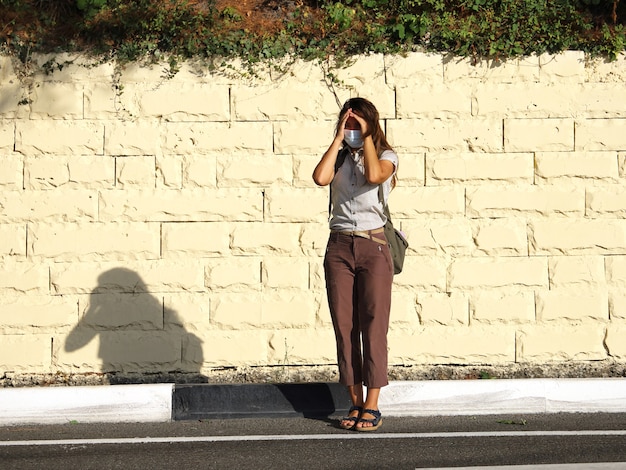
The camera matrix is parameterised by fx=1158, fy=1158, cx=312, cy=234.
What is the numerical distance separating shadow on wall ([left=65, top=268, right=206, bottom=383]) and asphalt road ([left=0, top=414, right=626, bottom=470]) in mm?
1233

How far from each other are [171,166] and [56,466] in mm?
3293

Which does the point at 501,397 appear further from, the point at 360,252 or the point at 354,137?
the point at 354,137

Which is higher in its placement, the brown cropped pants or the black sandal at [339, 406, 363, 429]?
the brown cropped pants

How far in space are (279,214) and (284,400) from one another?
163 cm

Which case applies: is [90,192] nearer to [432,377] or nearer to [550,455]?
[432,377]

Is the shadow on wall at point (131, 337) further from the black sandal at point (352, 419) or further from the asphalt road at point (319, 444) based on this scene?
the black sandal at point (352, 419)

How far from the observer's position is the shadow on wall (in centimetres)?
852

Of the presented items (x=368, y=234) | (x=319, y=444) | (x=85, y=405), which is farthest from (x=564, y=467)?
(x=85, y=405)

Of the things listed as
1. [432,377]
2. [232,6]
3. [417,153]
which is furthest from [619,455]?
[232,6]

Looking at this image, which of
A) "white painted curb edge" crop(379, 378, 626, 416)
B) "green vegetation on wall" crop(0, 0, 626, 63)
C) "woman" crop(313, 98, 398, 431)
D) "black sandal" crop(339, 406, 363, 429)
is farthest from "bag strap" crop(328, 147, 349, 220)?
"green vegetation on wall" crop(0, 0, 626, 63)

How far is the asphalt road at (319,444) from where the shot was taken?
18.8 ft

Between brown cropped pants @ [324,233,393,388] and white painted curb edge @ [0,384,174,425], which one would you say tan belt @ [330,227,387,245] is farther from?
white painted curb edge @ [0,384,174,425]

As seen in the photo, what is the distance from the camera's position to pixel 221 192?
8562mm

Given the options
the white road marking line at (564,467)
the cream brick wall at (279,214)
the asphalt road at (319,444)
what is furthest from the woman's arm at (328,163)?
the white road marking line at (564,467)
